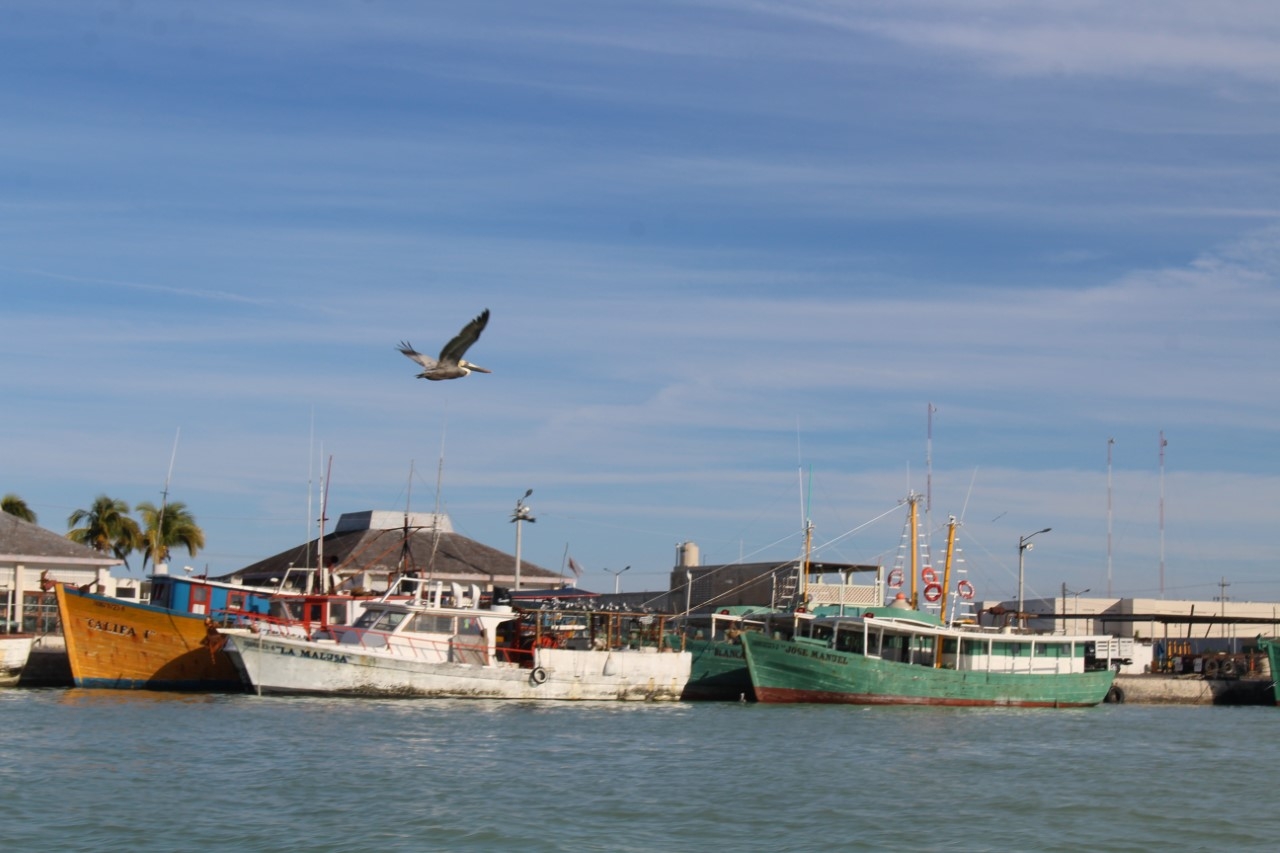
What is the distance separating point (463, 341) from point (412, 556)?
1138 inches

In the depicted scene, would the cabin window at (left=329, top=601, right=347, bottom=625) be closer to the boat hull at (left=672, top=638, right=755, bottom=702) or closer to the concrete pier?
the boat hull at (left=672, top=638, right=755, bottom=702)

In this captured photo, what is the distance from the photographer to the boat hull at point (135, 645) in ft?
122

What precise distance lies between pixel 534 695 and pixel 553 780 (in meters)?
14.6

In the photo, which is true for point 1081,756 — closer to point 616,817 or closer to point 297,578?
point 616,817

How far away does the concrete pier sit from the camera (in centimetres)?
5575

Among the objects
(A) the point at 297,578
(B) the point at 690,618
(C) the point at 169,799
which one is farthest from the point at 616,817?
(A) the point at 297,578

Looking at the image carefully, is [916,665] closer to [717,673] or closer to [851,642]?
[851,642]

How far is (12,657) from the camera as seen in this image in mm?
39031

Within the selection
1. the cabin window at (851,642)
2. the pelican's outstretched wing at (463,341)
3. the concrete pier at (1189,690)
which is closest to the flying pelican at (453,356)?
the pelican's outstretched wing at (463,341)

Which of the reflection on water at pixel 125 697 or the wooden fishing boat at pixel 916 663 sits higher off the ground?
the wooden fishing boat at pixel 916 663

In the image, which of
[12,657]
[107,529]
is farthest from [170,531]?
[12,657]

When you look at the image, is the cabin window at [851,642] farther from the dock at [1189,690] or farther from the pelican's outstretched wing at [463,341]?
the pelican's outstretched wing at [463,341]

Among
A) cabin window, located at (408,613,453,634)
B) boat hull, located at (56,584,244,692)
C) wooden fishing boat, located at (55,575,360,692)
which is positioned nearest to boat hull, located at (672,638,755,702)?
cabin window, located at (408,613,453,634)

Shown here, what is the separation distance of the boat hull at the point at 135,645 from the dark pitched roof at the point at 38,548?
294 inches
